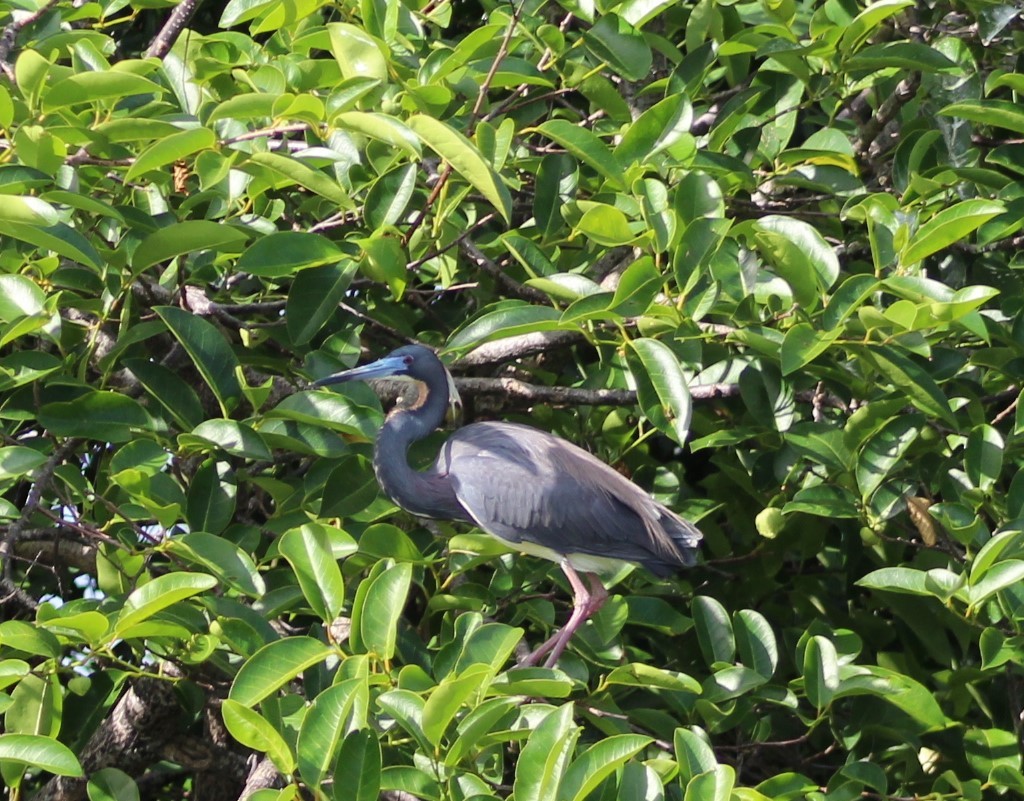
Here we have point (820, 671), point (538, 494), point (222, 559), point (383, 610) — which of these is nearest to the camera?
point (383, 610)

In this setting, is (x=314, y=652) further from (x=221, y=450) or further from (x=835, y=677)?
(x=835, y=677)

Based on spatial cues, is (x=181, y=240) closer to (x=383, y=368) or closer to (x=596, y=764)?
(x=383, y=368)

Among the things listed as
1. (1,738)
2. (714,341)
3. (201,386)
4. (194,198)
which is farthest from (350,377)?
(1,738)

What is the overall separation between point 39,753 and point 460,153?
5.16 ft

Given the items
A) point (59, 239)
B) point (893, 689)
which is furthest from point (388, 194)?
point (893, 689)

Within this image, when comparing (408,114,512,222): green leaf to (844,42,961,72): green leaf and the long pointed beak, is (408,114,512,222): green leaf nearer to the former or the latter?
the long pointed beak

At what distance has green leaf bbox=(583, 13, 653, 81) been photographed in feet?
12.5

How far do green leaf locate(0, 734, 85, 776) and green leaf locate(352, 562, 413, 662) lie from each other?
663mm

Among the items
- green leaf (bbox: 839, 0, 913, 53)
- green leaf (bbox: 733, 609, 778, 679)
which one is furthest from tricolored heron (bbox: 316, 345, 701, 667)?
green leaf (bbox: 839, 0, 913, 53)

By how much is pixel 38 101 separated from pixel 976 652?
10.9 feet

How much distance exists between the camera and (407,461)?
447 centimetres

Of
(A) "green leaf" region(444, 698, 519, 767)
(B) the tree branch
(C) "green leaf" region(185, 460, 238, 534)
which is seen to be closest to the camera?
(A) "green leaf" region(444, 698, 519, 767)

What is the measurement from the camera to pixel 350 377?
4086 mm

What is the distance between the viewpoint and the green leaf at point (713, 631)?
3.65m
